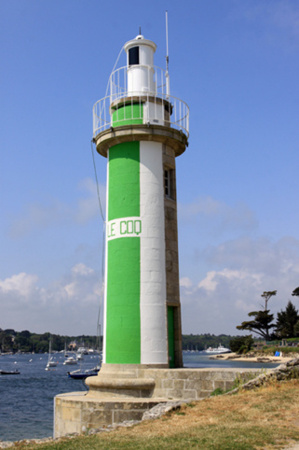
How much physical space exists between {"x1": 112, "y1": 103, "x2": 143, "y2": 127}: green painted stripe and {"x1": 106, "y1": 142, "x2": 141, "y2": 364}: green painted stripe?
0.82 m

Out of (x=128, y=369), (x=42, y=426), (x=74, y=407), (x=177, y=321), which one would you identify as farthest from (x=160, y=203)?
(x=42, y=426)

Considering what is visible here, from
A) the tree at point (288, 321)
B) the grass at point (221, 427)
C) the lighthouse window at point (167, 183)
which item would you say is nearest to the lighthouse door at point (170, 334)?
the lighthouse window at point (167, 183)

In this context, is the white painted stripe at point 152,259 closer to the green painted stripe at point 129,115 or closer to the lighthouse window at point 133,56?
the green painted stripe at point 129,115

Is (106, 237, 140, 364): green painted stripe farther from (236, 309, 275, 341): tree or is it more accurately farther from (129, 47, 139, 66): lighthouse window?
(236, 309, 275, 341): tree

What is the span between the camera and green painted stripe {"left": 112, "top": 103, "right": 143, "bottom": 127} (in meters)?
17.4

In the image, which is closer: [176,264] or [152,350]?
[152,350]

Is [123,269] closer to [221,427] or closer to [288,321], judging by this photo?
[221,427]

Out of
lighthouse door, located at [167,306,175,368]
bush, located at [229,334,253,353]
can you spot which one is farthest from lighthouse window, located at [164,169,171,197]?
bush, located at [229,334,253,353]

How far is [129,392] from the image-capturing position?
14969mm

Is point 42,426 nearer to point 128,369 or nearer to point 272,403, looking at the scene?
point 128,369

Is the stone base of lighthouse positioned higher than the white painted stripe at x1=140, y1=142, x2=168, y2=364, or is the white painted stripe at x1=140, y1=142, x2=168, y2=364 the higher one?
the white painted stripe at x1=140, y1=142, x2=168, y2=364

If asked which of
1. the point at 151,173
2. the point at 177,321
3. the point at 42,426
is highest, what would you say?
the point at 151,173

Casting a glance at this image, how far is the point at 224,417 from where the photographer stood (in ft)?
33.4

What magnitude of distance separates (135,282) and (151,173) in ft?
12.5
